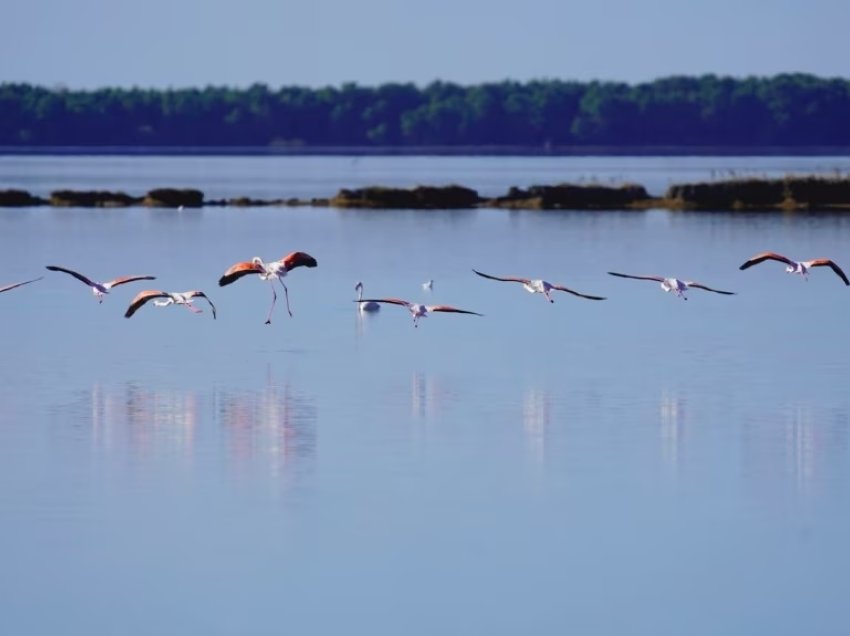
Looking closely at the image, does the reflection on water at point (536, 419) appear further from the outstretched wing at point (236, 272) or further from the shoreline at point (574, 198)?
the shoreline at point (574, 198)

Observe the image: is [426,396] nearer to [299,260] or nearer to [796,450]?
[299,260]

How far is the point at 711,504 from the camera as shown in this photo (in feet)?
51.3

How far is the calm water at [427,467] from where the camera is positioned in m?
13.2

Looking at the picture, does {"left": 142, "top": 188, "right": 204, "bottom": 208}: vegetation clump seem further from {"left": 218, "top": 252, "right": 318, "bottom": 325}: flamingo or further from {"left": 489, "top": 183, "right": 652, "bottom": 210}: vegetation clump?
{"left": 218, "top": 252, "right": 318, "bottom": 325}: flamingo

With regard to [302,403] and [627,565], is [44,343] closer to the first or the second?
[302,403]

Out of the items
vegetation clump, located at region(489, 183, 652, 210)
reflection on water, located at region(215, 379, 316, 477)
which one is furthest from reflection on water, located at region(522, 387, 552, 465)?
vegetation clump, located at region(489, 183, 652, 210)

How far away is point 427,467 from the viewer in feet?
55.3

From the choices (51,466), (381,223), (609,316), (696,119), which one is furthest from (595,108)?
(51,466)

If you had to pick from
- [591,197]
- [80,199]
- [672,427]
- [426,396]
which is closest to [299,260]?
[426,396]

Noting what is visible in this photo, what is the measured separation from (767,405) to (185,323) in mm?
10120

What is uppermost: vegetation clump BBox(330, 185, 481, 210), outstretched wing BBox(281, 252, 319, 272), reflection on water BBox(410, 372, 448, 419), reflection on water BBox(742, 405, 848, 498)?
outstretched wing BBox(281, 252, 319, 272)

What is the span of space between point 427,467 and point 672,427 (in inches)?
116

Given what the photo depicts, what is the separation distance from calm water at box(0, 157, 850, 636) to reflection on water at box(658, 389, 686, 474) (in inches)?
1.9

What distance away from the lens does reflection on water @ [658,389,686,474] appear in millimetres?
17375
